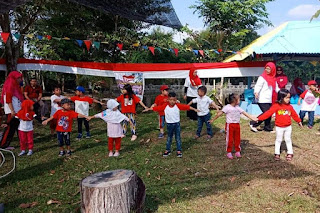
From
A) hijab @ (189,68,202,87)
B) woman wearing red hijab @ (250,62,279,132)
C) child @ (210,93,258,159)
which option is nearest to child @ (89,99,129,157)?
child @ (210,93,258,159)

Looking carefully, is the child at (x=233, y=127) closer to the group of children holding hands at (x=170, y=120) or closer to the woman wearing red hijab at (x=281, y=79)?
the group of children holding hands at (x=170, y=120)

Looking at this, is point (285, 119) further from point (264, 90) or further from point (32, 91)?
point (32, 91)

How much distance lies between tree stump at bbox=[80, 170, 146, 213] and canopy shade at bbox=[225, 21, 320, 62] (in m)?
8.12

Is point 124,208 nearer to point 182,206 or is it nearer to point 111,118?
point 182,206

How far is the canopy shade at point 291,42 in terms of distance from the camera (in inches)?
404

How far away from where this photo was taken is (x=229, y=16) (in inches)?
706

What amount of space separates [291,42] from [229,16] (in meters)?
7.89

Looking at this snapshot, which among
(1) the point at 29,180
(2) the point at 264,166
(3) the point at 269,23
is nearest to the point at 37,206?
(1) the point at 29,180

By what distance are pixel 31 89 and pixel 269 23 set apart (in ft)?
56.1

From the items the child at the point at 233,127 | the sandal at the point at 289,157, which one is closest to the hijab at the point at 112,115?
the child at the point at 233,127

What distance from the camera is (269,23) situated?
66.2ft

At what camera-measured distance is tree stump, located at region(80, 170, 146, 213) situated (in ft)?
11.5

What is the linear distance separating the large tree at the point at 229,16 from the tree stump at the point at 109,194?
15.0m

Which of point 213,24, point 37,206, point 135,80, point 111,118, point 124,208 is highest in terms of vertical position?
point 213,24
